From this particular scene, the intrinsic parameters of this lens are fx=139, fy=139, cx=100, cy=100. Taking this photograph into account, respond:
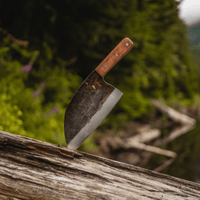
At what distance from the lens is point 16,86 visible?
218cm

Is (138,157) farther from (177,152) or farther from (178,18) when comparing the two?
(178,18)

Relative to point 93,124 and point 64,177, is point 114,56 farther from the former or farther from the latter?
point 64,177

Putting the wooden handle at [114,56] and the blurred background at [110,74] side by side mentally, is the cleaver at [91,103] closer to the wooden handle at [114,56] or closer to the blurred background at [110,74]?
the wooden handle at [114,56]

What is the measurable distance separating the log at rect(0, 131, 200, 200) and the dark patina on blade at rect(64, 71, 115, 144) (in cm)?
22

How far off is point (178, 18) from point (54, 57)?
301 centimetres

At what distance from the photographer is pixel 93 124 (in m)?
1.34

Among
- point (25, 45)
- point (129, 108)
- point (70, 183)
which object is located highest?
point (25, 45)

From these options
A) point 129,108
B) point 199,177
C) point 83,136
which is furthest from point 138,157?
point 199,177

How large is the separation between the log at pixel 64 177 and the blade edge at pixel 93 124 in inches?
3.4

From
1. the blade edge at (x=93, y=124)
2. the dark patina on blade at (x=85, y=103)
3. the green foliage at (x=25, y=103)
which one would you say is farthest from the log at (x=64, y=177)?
the green foliage at (x=25, y=103)

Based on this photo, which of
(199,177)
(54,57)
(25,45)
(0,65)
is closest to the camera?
(0,65)

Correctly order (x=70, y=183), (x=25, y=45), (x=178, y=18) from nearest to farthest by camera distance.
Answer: (x=70, y=183) < (x=25, y=45) < (x=178, y=18)

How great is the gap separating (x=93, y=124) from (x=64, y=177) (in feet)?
1.69

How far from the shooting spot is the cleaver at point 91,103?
4.32 feet
